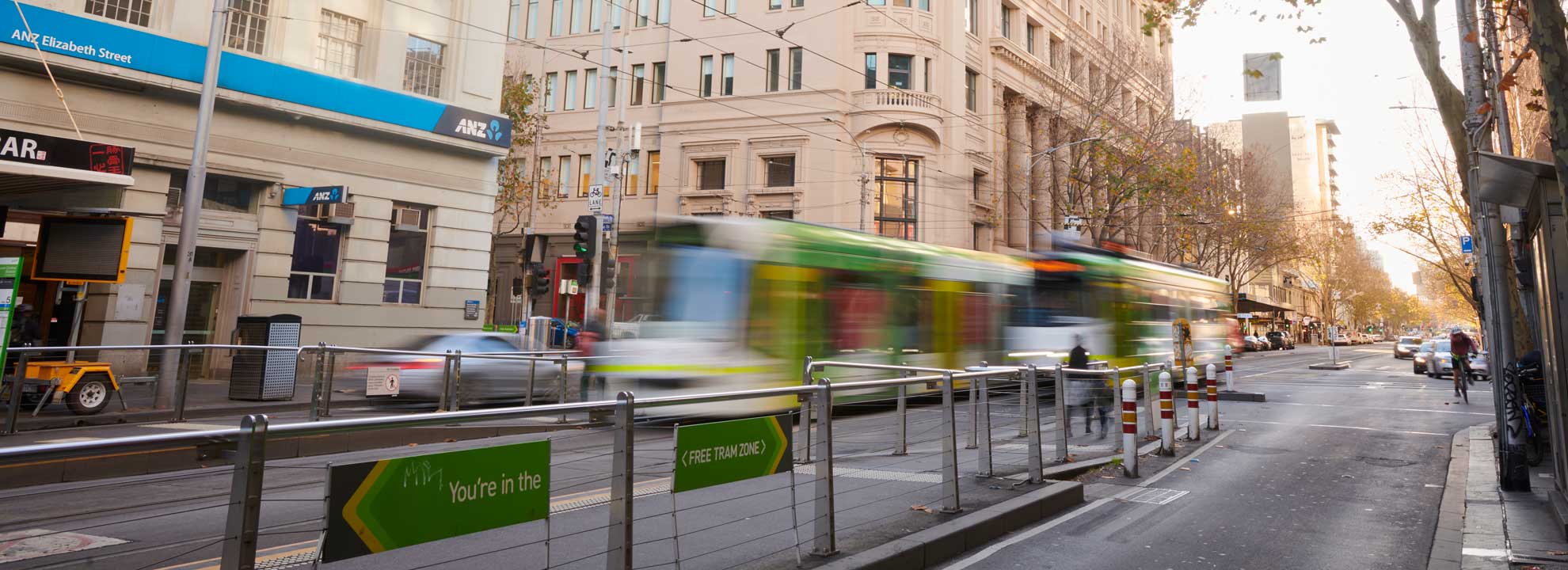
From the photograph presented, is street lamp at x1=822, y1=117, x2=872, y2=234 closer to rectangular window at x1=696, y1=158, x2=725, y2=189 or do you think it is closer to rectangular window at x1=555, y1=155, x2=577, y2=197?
rectangular window at x1=696, y1=158, x2=725, y2=189

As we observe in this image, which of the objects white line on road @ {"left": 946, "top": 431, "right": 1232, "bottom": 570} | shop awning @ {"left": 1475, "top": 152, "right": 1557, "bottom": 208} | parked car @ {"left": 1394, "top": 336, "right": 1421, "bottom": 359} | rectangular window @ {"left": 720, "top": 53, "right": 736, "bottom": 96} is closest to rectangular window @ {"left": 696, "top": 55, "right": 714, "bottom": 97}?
rectangular window @ {"left": 720, "top": 53, "right": 736, "bottom": 96}

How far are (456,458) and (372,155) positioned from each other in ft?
65.4

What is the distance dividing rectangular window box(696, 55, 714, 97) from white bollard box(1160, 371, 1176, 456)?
31803 millimetres

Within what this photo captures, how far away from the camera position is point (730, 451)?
15.2 ft

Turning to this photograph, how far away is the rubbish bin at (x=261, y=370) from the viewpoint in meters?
12.9

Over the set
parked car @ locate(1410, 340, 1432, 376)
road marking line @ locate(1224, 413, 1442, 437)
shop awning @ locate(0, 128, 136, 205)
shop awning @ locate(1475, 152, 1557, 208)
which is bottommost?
road marking line @ locate(1224, 413, 1442, 437)

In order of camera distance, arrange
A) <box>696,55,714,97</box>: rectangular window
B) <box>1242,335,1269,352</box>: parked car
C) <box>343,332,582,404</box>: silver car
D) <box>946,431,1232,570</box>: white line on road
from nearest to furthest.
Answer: <box>946,431,1232,570</box>: white line on road → <box>343,332,582,404</box>: silver car → <box>696,55,714,97</box>: rectangular window → <box>1242,335,1269,352</box>: parked car

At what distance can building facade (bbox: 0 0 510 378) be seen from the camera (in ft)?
52.7

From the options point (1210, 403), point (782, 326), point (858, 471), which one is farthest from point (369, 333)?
point (1210, 403)

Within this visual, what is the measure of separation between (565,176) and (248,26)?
24031 mm

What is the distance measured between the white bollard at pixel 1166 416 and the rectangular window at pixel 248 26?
64.8 ft

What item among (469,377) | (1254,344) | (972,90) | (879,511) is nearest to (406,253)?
(469,377)

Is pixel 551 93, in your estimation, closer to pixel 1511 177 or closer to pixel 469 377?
pixel 469 377

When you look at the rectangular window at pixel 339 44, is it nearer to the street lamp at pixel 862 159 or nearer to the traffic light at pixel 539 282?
the traffic light at pixel 539 282
